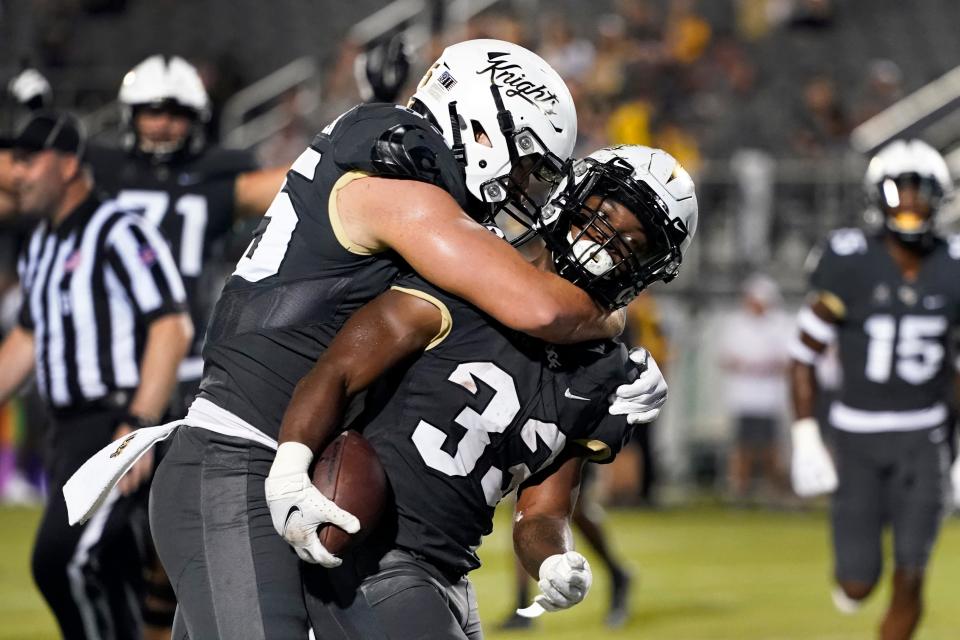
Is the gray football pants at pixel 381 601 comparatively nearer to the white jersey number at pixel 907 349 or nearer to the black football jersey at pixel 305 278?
the black football jersey at pixel 305 278

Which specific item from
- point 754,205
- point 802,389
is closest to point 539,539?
point 802,389

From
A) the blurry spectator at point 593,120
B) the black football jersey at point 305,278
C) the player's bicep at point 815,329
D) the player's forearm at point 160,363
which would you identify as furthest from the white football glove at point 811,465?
the blurry spectator at point 593,120

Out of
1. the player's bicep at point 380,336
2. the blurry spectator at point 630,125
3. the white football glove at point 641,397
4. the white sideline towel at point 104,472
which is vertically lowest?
the blurry spectator at point 630,125

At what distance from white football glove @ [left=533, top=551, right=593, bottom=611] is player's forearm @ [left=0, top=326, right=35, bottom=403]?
255cm

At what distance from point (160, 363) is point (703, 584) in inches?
202

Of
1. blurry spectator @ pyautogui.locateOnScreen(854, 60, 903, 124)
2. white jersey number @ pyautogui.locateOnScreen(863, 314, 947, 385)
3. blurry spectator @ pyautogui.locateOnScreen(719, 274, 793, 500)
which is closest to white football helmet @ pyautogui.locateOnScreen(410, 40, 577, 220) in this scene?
white jersey number @ pyautogui.locateOnScreen(863, 314, 947, 385)

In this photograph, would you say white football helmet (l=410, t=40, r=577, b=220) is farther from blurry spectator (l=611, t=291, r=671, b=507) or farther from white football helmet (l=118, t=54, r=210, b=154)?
blurry spectator (l=611, t=291, r=671, b=507)

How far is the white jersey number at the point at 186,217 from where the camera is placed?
5906 mm

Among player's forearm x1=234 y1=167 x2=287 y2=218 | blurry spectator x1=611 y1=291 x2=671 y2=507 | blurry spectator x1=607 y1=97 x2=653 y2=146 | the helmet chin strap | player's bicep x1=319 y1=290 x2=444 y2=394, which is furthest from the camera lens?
blurry spectator x1=607 y1=97 x2=653 y2=146

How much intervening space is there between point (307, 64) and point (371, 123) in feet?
42.0

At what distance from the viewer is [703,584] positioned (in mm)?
9367

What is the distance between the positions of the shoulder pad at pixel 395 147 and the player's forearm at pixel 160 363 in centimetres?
188

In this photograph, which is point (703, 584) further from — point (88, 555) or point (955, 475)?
point (88, 555)

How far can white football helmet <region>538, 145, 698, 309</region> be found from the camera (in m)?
3.29
